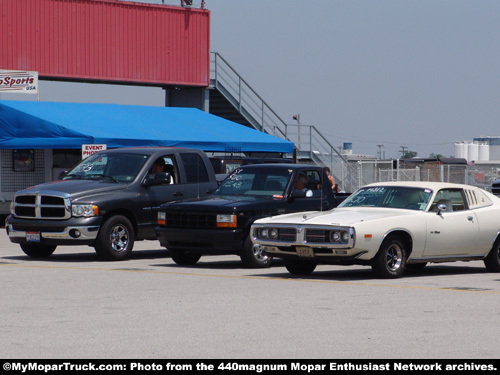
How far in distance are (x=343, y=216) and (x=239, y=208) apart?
2300 millimetres

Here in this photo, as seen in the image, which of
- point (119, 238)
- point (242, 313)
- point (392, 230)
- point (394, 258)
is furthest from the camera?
point (119, 238)

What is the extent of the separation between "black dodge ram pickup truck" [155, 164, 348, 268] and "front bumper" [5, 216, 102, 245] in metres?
1.39

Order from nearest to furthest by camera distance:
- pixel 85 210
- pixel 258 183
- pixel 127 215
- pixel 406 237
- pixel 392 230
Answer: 1. pixel 392 230
2. pixel 406 237
3. pixel 258 183
4. pixel 85 210
5. pixel 127 215

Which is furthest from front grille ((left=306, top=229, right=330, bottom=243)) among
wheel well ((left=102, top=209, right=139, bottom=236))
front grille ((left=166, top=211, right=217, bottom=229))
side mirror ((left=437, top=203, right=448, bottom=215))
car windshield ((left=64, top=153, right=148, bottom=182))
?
car windshield ((left=64, top=153, right=148, bottom=182))

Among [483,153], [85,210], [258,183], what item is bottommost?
[85,210]

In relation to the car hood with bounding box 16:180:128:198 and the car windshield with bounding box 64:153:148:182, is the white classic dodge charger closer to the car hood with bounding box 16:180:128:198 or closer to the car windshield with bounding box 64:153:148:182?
the car hood with bounding box 16:180:128:198

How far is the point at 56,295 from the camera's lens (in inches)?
484

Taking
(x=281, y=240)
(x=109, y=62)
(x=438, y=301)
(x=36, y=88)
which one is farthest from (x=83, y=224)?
(x=109, y=62)

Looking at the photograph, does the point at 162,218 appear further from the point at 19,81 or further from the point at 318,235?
the point at 19,81

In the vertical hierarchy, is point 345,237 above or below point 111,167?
below

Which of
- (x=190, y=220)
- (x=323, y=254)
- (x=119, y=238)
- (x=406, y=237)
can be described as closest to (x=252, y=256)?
(x=190, y=220)

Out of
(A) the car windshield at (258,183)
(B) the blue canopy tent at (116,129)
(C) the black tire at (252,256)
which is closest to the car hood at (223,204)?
(A) the car windshield at (258,183)

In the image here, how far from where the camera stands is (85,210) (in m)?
17.7

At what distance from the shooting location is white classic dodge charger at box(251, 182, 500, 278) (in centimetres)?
1405
